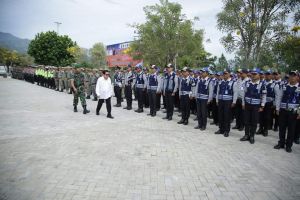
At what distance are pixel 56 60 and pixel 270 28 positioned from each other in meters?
32.9

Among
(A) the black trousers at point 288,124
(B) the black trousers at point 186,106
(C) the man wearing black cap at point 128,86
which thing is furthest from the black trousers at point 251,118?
(C) the man wearing black cap at point 128,86

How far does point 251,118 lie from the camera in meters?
8.44

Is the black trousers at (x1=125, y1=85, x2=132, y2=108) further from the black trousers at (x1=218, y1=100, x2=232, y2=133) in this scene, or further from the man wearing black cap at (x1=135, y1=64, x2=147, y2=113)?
the black trousers at (x1=218, y1=100, x2=232, y2=133)

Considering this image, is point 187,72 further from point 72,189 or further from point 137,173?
point 72,189

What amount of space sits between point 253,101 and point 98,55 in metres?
77.5

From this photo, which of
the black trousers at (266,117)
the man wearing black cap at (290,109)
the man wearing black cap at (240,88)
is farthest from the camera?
the black trousers at (266,117)

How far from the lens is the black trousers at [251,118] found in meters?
8.26

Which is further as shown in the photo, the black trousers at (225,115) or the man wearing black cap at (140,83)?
the man wearing black cap at (140,83)

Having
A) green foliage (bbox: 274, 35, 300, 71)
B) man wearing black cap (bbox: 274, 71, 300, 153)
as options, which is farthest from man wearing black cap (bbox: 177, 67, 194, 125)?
green foliage (bbox: 274, 35, 300, 71)

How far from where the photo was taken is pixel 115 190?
465 centimetres

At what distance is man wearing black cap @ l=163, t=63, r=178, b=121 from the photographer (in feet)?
38.1

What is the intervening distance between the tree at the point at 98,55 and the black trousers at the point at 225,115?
65780 mm

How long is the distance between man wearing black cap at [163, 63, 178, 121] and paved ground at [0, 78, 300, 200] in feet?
7.09

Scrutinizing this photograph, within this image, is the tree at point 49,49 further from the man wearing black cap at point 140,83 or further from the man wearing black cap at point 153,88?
the man wearing black cap at point 153,88
